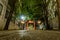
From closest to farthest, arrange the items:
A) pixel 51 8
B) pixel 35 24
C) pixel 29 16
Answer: pixel 51 8 → pixel 29 16 → pixel 35 24

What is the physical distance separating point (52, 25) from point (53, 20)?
72cm

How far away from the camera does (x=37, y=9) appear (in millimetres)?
22094

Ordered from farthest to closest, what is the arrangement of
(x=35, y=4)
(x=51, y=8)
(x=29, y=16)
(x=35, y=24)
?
(x=35, y=24) → (x=29, y=16) → (x=35, y=4) → (x=51, y=8)

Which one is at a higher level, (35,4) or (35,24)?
(35,4)

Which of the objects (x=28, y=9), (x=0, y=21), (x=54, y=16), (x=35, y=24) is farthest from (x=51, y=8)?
(x=35, y=24)

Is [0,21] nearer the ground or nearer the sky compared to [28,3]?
nearer the ground

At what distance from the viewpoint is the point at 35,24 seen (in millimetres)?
34125

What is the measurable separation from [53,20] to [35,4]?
4.21m

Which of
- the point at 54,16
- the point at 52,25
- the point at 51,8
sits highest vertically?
the point at 51,8

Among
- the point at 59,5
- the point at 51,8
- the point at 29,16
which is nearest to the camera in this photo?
the point at 59,5

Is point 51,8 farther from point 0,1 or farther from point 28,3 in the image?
point 0,1

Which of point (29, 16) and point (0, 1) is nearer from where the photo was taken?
point (0, 1)

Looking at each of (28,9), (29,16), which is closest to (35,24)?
(29,16)

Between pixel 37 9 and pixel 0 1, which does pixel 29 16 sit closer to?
pixel 37 9
